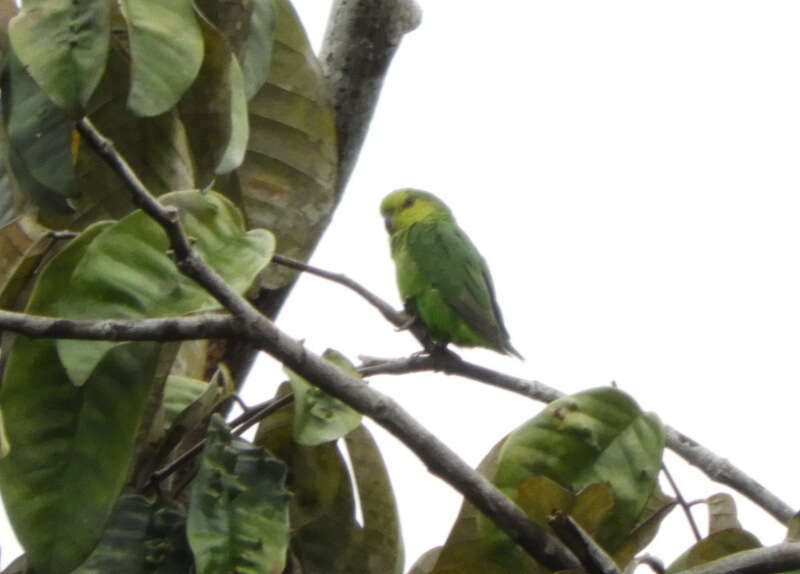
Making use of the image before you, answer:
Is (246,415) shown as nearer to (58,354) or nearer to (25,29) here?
(58,354)

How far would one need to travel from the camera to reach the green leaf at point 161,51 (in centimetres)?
142

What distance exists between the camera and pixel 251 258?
1.50 metres

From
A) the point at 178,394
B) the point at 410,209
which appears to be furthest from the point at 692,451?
the point at 410,209

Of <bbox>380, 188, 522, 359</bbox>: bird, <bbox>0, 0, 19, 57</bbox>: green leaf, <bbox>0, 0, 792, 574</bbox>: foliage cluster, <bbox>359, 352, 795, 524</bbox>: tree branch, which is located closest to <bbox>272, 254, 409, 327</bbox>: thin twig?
<bbox>359, 352, 795, 524</bbox>: tree branch

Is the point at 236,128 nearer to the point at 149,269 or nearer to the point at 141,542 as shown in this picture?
the point at 149,269

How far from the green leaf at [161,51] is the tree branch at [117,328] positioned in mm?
280

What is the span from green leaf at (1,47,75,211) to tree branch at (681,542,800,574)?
0.94 meters

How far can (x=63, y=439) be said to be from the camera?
4.69 feet

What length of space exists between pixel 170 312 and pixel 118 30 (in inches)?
22.3

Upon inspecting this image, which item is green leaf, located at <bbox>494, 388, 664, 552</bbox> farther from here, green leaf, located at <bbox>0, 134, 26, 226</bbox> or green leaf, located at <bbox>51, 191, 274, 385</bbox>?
green leaf, located at <bbox>0, 134, 26, 226</bbox>

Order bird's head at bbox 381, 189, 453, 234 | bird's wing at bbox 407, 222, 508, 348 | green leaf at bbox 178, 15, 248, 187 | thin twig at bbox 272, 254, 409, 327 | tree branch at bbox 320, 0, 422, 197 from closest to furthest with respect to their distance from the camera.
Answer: green leaf at bbox 178, 15, 248, 187
thin twig at bbox 272, 254, 409, 327
tree branch at bbox 320, 0, 422, 197
bird's wing at bbox 407, 222, 508, 348
bird's head at bbox 381, 189, 453, 234

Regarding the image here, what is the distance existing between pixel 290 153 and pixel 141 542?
993mm

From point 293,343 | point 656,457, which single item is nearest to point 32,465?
point 293,343

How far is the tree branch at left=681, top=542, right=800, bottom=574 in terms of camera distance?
1355mm
